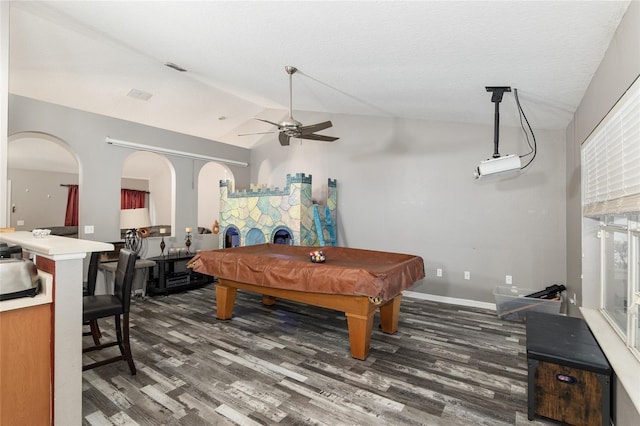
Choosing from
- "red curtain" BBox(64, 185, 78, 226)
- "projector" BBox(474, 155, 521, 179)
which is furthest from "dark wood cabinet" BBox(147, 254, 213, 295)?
"red curtain" BBox(64, 185, 78, 226)

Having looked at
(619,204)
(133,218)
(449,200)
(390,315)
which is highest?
(449,200)

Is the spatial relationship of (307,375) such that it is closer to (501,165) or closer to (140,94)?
(501,165)

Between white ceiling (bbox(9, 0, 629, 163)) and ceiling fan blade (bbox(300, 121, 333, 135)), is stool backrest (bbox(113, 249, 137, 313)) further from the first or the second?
ceiling fan blade (bbox(300, 121, 333, 135))

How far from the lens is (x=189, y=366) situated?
2570mm

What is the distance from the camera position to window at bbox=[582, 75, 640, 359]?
1.57 metres

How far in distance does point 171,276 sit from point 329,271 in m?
3.32

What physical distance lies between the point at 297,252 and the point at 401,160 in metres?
2.30

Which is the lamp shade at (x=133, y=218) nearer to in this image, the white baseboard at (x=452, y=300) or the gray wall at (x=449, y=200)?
the gray wall at (x=449, y=200)

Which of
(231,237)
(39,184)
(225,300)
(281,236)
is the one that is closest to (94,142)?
(231,237)

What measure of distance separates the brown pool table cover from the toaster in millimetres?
1725

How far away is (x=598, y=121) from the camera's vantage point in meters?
2.17

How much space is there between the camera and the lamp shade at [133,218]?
423 cm

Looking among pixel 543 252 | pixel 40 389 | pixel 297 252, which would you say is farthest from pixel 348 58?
pixel 543 252

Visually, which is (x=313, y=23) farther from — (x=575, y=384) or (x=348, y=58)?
(x=575, y=384)
